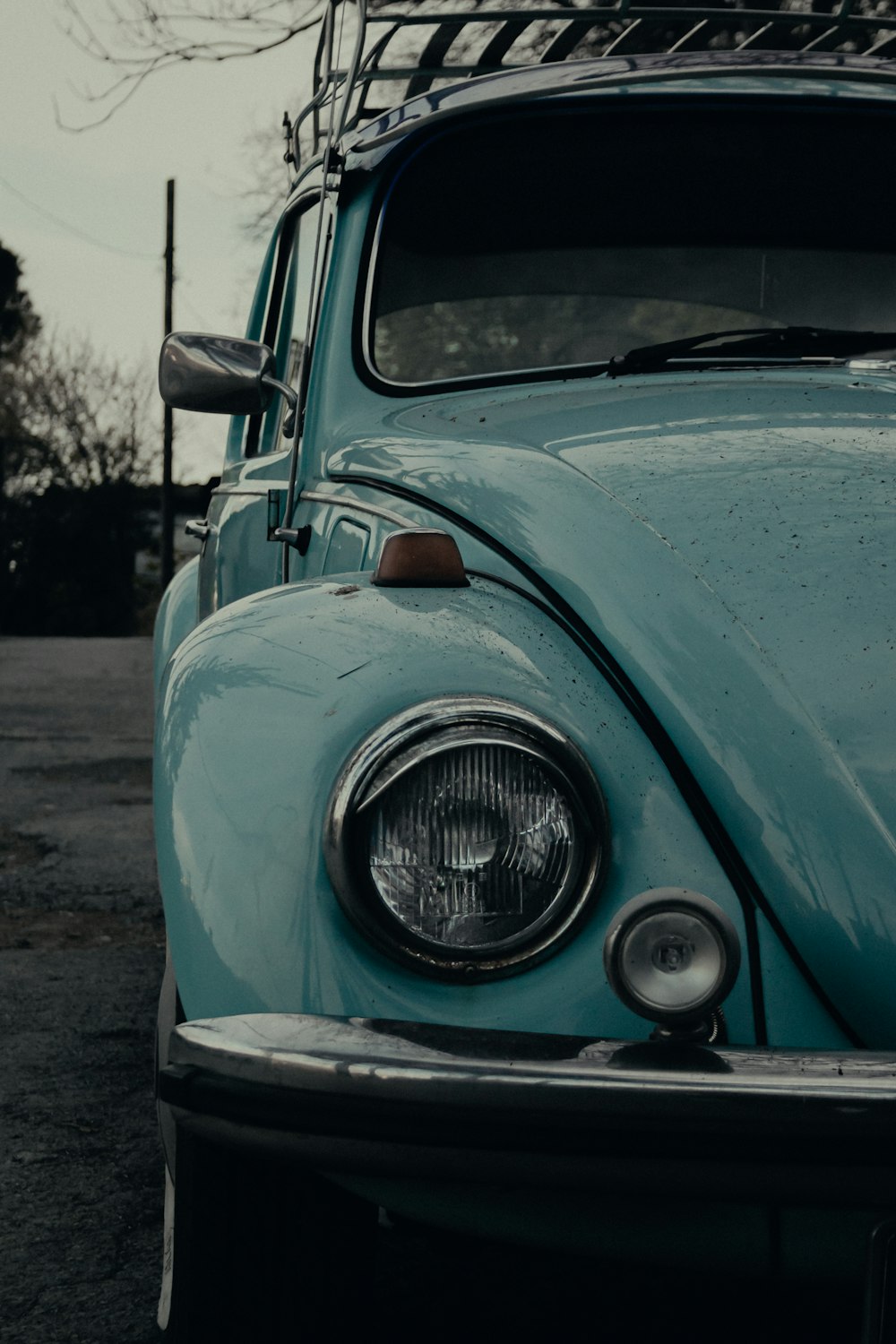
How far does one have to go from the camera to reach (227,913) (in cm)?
156

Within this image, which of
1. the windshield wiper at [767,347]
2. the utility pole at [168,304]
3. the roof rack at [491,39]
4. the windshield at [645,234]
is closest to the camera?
the roof rack at [491,39]

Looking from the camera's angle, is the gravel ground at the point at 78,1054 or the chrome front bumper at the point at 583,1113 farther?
the gravel ground at the point at 78,1054

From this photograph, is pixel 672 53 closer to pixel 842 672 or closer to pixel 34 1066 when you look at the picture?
pixel 842 672

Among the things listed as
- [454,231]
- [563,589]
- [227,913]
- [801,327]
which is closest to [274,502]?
[454,231]

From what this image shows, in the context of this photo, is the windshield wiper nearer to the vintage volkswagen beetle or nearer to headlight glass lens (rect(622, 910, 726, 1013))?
the vintage volkswagen beetle

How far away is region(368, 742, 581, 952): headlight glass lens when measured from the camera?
1.51 metres

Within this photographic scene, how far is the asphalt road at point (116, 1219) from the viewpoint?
86.6 inches

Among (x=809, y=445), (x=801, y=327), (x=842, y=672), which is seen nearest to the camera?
(x=842, y=672)

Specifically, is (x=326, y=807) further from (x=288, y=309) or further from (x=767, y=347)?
(x=288, y=309)

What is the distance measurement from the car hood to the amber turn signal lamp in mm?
125

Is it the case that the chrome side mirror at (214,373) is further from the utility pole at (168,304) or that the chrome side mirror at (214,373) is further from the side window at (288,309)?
the utility pole at (168,304)

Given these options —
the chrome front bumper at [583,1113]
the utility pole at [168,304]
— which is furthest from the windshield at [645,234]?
the utility pole at [168,304]

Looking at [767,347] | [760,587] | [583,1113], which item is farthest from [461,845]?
[767,347]

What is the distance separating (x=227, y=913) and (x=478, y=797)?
298 mm
